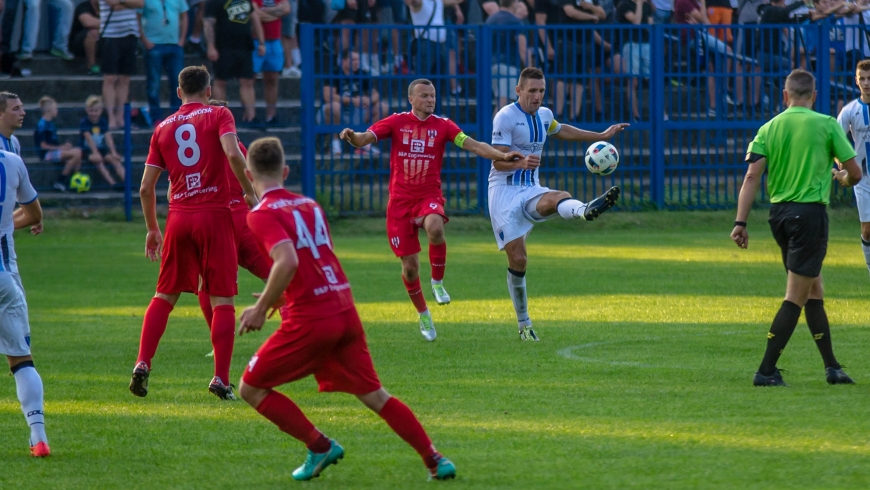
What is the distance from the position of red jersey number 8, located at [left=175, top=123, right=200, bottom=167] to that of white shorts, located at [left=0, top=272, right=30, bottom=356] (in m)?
1.86

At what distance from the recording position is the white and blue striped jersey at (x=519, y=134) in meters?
10.9

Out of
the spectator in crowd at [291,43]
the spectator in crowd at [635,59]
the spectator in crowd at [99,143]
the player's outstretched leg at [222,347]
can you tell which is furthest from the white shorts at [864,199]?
the spectator in crowd at [99,143]

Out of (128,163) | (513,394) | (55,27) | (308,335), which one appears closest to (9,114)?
(308,335)

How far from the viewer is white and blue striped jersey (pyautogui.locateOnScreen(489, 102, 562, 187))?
1095cm

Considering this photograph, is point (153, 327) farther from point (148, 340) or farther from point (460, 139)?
point (460, 139)

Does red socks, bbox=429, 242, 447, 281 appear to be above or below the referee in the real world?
below

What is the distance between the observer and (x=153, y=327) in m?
8.30

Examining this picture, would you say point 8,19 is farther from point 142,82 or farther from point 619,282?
point 619,282

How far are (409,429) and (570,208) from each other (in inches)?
193

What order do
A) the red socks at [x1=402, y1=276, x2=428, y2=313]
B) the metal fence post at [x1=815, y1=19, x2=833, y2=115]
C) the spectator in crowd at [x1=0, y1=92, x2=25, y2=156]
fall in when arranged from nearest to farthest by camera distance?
the spectator in crowd at [x1=0, y1=92, x2=25, y2=156] < the red socks at [x1=402, y1=276, x2=428, y2=313] < the metal fence post at [x1=815, y1=19, x2=833, y2=115]

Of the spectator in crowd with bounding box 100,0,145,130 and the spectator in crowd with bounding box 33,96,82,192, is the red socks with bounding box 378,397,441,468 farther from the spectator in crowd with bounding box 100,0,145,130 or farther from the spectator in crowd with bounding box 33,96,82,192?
the spectator in crowd with bounding box 100,0,145,130

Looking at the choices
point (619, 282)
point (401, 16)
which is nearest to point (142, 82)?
point (401, 16)

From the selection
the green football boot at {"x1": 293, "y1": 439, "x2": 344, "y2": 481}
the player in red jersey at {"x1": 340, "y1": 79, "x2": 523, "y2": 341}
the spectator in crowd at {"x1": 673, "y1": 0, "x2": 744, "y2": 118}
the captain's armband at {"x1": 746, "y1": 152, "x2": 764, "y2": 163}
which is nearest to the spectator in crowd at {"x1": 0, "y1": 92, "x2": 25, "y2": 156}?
the green football boot at {"x1": 293, "y1": 439, "x2": 344, "y2": 481}

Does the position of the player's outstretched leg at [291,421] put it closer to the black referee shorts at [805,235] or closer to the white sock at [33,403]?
the white sock at [33,403]
